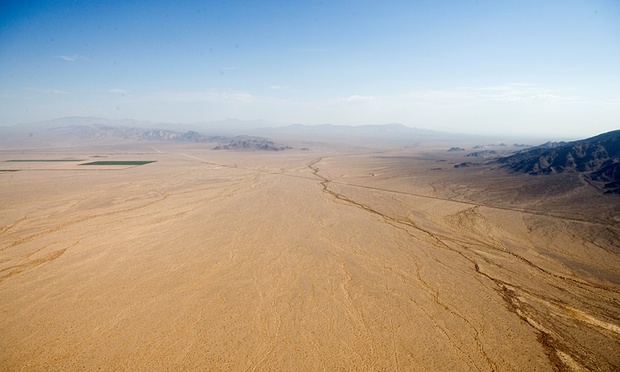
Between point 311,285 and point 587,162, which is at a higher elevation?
point 587,162

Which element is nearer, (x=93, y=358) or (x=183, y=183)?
(x=93, y=358)

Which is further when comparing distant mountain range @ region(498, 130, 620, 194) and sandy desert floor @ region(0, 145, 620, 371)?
distant mountain range @ region(498, 130, 620, 194)

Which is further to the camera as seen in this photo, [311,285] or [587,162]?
[587,162]

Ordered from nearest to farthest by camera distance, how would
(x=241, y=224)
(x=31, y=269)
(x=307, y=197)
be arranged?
(x=31, y=269)
(x=241, y=224)
(x=307, y=197)

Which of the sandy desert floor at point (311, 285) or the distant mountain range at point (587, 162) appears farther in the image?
the distant mountain range at point (587, 162)

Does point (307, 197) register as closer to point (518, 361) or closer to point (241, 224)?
point (241, 224)

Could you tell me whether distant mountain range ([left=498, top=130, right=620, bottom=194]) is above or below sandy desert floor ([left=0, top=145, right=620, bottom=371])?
above

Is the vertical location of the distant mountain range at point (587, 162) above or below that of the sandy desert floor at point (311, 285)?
above

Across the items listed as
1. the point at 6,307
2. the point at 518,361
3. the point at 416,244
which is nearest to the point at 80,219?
the point at 6,307
